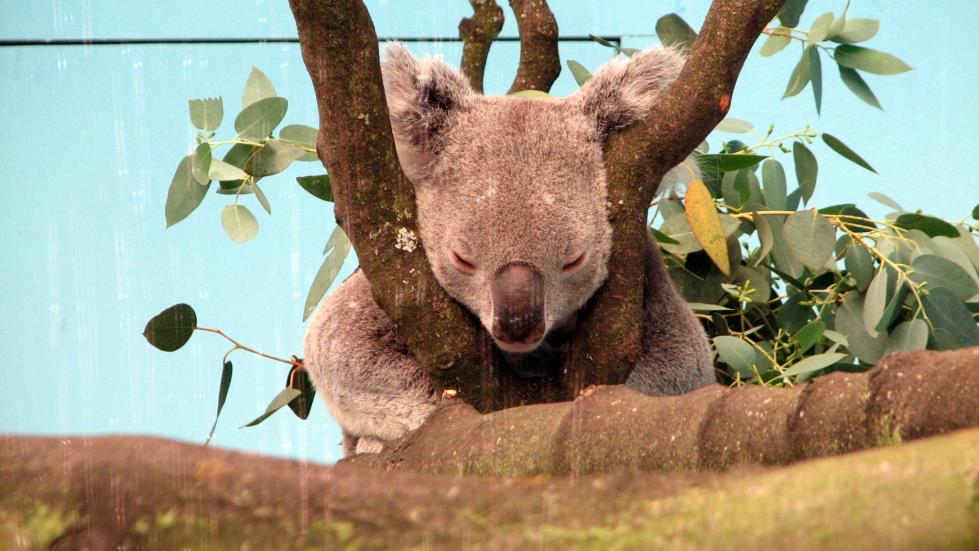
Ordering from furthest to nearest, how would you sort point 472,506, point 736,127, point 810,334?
point 736,127
point 810,334
point 472,506

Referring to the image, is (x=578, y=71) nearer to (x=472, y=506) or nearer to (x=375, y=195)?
(x=375, y=195)

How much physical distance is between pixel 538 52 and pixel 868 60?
3.47 feet

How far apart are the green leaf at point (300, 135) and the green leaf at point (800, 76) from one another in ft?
5.35

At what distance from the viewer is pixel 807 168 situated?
290cm

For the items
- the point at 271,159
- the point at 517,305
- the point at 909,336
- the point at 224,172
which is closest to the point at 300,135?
the point at 271,159

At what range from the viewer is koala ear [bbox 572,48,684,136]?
7.11ft

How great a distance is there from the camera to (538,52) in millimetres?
3074

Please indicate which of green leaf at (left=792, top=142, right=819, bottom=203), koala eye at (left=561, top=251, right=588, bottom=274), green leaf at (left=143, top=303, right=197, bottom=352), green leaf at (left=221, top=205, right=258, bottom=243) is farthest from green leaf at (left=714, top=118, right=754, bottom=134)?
green leaf at (left=143, top=303, right=197, bottom=352)

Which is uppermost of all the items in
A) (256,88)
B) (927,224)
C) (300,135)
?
(256,88)

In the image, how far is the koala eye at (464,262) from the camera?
1.96 metres

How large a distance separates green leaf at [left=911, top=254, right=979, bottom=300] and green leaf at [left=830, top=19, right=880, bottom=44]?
2.88 ft

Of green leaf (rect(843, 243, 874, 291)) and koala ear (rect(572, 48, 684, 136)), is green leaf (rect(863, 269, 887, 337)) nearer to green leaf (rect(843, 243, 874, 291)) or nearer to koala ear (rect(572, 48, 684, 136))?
green leaf (rect(843, 243, 874, 291))

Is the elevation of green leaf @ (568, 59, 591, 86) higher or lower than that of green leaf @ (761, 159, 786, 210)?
higher

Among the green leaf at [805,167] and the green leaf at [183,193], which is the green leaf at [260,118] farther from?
the green leaf at [805,167]
